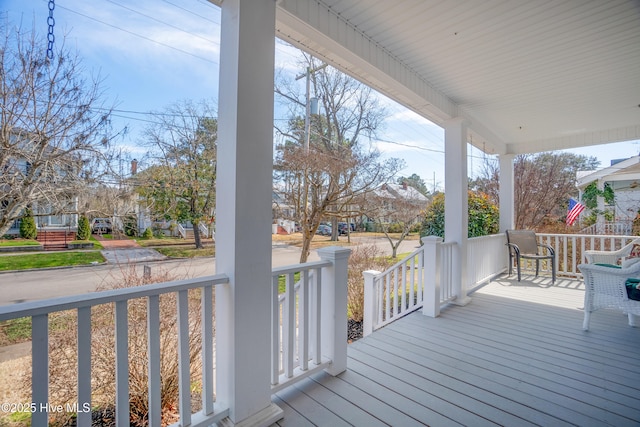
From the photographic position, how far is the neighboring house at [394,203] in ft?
24.1

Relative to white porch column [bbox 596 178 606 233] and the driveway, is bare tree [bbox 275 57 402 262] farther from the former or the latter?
white porch column [bbox 596 178 606 233]

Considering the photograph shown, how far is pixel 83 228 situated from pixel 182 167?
1.32 metres

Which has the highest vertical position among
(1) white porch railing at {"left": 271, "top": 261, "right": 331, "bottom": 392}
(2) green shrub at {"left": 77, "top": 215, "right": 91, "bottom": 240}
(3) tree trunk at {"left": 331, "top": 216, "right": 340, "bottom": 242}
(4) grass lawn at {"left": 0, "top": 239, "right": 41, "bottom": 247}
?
(2) green shrub at {"left": 77, "top": 215, "right": 91, "bottom": 240}

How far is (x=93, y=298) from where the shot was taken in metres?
1.21

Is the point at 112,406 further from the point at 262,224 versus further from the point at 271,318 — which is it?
the point at 262,224

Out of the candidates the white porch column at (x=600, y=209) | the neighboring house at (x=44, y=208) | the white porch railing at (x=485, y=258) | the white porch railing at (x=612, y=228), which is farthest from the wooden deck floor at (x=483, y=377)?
the white porch column at (x=600, y=209)

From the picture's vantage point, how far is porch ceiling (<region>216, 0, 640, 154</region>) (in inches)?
84.5

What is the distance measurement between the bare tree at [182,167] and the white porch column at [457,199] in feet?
9.73

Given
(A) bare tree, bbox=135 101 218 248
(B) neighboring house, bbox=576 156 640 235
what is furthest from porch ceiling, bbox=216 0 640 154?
(B) neighboring house, bbox=576 156 640 235

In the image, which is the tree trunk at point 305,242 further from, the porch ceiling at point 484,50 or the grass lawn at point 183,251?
the porch ceiling at point 484,50

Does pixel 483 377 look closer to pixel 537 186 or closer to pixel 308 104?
pixel 308 104

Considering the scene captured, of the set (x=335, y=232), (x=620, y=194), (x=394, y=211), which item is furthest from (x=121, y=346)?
(x=620, y=194)

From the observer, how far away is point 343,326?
2.26m

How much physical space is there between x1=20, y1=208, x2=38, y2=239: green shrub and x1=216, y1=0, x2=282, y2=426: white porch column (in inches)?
61.1
